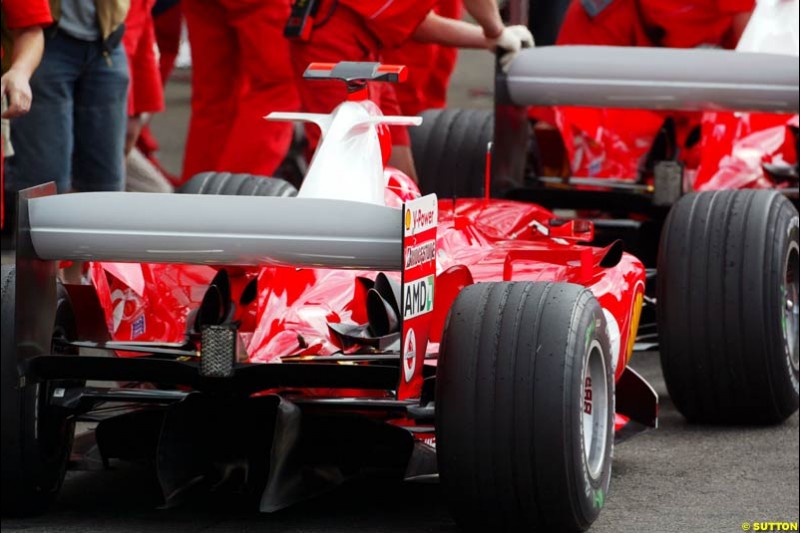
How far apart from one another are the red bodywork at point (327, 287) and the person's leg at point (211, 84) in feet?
9.86

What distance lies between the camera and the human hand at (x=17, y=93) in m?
5.57

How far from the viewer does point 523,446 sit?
4.14 m

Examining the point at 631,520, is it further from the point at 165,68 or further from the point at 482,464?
the point at 165,68

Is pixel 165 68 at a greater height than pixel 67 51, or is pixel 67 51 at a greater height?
pixel 67 51

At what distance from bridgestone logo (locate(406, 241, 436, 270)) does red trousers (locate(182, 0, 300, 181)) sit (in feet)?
12.6

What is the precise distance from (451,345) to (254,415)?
2.05 feet

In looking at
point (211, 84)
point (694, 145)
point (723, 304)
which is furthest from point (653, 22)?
point (723, 304)

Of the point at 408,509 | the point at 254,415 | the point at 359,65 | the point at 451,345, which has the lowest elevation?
the point at 408,509

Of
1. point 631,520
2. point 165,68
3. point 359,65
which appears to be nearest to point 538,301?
point 631,520

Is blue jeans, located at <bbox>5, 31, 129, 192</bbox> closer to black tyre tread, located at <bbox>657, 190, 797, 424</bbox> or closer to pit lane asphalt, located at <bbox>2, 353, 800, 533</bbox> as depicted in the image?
pit lane asphalt, located at <bbox>2, 353, 800, 533</bbox>

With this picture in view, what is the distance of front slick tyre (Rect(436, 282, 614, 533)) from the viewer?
4148mm

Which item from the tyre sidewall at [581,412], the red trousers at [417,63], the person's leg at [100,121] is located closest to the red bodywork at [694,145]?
the red trousers at [417,63]

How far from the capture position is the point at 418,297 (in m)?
4.25

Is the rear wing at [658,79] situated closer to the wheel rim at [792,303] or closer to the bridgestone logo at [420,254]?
the wheel rim at [792,303]
